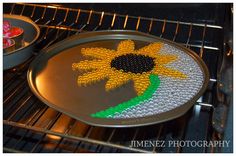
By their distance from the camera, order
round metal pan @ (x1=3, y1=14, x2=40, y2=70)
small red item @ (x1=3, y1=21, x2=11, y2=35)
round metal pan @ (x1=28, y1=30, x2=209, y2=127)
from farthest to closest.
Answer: small red item @ (x1=3, y1=21, x2=11, y2=35) < round metal pan @ (x1=3, y1=14, x2=40, y2=70) < round metal pan @ (x1=28, y1=30, x2=209, y2=127)

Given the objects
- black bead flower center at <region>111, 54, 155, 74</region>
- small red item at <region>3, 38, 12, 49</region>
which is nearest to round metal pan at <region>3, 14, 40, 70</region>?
small red item at <region>3, 38, 12, 49</region>

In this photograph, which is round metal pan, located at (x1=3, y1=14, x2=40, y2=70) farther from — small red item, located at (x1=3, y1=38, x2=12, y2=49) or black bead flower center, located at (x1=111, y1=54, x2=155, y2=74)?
black bead flower center, located at (x1=111, y1=54, x2=155, y2=74)

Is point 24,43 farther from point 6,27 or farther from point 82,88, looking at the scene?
point 82,88

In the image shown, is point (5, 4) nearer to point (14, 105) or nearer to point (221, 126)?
point (14, 105)

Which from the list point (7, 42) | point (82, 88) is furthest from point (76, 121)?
point (7, 42)

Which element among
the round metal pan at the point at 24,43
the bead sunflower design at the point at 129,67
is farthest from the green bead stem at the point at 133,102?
the round metal pan at the point at 24,43

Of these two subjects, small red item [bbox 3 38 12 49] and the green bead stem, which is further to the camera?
small red item [bbox 3 38 12 49]
